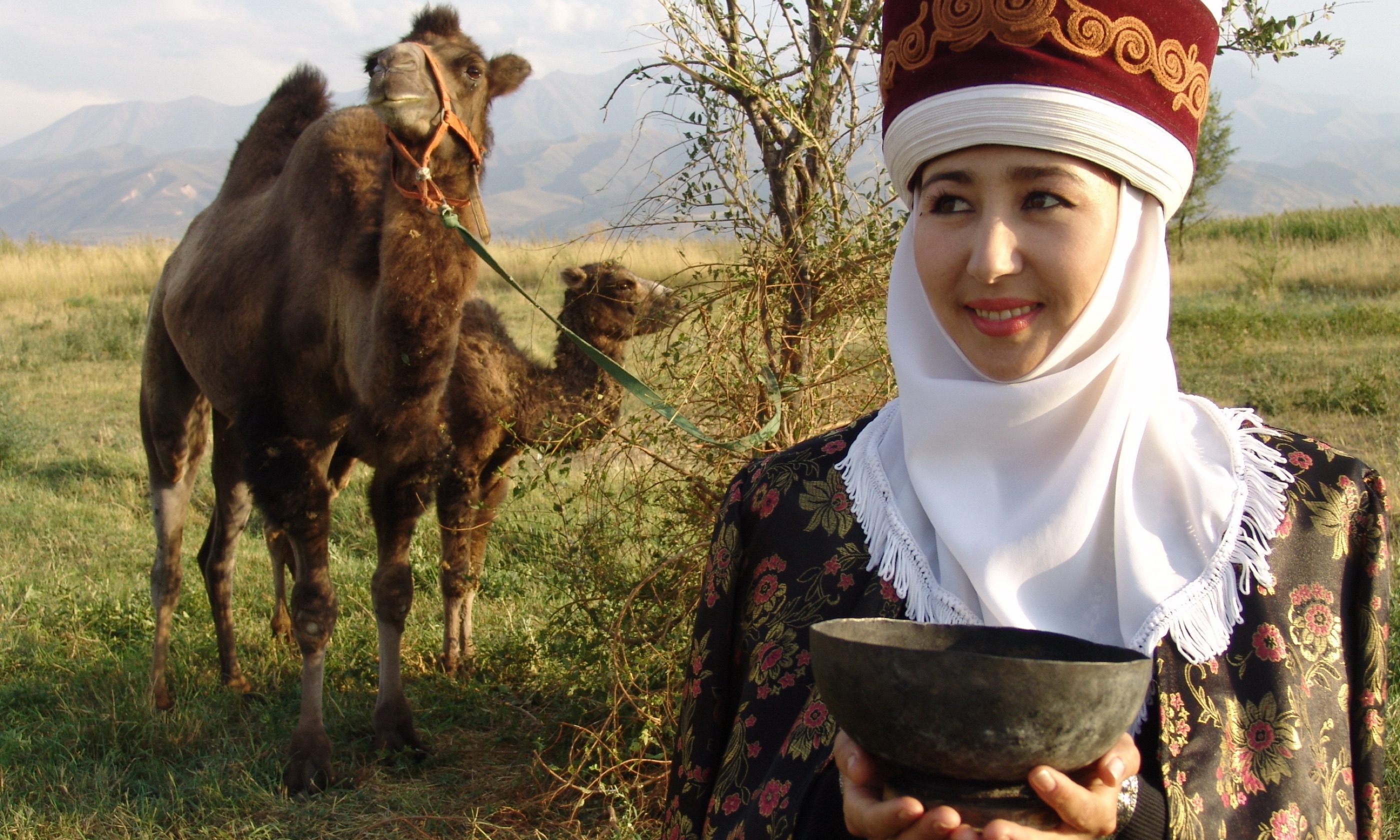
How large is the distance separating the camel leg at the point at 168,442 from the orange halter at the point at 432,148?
6.95 ft

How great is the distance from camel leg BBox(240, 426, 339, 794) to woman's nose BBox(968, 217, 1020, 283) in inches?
143

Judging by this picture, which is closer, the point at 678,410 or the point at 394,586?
the point at 678,410

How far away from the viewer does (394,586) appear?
4484 mm

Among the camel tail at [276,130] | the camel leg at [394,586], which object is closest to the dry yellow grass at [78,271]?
the camel tail at [276,130]

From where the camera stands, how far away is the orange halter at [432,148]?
162 inches

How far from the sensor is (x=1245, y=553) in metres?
1.54

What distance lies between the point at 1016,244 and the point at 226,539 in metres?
4.93

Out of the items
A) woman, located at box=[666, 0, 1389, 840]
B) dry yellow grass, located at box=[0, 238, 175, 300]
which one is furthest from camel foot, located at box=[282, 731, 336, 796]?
dry yellow grass, located at box=[0, 238, 175, 300]

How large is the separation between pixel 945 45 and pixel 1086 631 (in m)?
0.89

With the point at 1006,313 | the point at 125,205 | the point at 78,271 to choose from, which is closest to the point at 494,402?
the point at 1006,313

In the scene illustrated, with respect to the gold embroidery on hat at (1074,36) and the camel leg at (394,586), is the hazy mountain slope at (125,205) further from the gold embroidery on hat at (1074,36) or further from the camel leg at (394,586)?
the gold embroidery on hat at (1074,36)

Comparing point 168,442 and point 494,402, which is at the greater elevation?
point 494,402

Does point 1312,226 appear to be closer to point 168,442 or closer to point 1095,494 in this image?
point 168,442

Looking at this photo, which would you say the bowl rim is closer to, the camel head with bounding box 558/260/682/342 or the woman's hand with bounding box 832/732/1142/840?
the woman's hand with bounding box 832/732/1142/840
